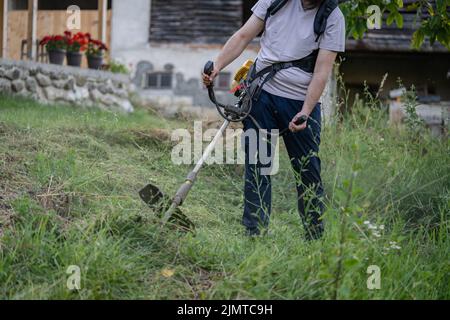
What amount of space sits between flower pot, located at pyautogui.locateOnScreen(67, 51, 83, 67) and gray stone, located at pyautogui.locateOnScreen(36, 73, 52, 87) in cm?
90

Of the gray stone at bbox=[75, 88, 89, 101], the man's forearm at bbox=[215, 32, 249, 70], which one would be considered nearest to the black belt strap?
the man's forearm at bbox=[215, 32, 249, 70]

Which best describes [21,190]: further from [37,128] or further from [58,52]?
[58,52]

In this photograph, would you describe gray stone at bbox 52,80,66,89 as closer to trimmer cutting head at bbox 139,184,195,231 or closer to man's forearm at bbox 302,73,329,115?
trimmer cutting head at bbox 139,184,195,231

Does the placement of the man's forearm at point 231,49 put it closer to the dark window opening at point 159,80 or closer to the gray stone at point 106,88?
the gray stone at point 106,88

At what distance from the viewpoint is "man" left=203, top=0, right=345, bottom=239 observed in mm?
3459

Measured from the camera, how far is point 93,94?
10.9 meters

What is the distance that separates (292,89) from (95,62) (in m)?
8.11

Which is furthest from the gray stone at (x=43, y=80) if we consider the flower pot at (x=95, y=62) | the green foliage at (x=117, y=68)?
the green foliage at (x=117, y=68)

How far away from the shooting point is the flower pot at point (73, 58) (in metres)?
10.6

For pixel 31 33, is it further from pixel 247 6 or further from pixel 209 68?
pixel 209 68

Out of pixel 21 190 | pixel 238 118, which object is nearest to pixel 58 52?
pixel 21 190

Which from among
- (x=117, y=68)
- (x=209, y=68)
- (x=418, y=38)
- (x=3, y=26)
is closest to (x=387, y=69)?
(x=117, y=68)
